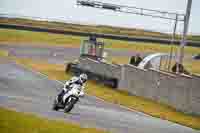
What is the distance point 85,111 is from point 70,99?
2110mm

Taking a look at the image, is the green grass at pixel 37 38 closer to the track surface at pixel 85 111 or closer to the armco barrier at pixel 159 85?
the armco barrier at pixel 159 85

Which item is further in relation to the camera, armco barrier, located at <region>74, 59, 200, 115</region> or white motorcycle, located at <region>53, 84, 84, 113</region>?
armco barrier, located at <region>74, 59, 200, 115</region>

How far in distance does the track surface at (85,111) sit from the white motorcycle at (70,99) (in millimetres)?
271

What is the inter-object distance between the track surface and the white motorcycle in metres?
0.27

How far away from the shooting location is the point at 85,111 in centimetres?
2359

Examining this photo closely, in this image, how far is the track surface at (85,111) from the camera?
65.3ft

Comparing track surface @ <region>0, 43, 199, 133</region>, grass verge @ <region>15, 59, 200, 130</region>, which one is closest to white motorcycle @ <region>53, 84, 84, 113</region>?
track surface @ <region>0, 43, 199, 133</region>

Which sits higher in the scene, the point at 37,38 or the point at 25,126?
the point at 25,126

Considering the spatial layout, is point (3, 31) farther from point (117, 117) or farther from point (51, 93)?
point (117, 117)

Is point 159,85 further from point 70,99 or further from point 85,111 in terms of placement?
point 70,99

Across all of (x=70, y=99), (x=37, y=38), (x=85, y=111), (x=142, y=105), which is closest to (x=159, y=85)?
(x=142, y=105)

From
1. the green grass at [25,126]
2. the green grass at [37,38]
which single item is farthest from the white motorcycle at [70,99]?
the green grass at [37,38]

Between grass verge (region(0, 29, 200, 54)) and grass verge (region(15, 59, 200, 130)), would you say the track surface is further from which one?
grass verge (region(0, 29, 200, 54))

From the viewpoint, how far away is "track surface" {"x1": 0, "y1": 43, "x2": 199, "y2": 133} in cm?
1991
